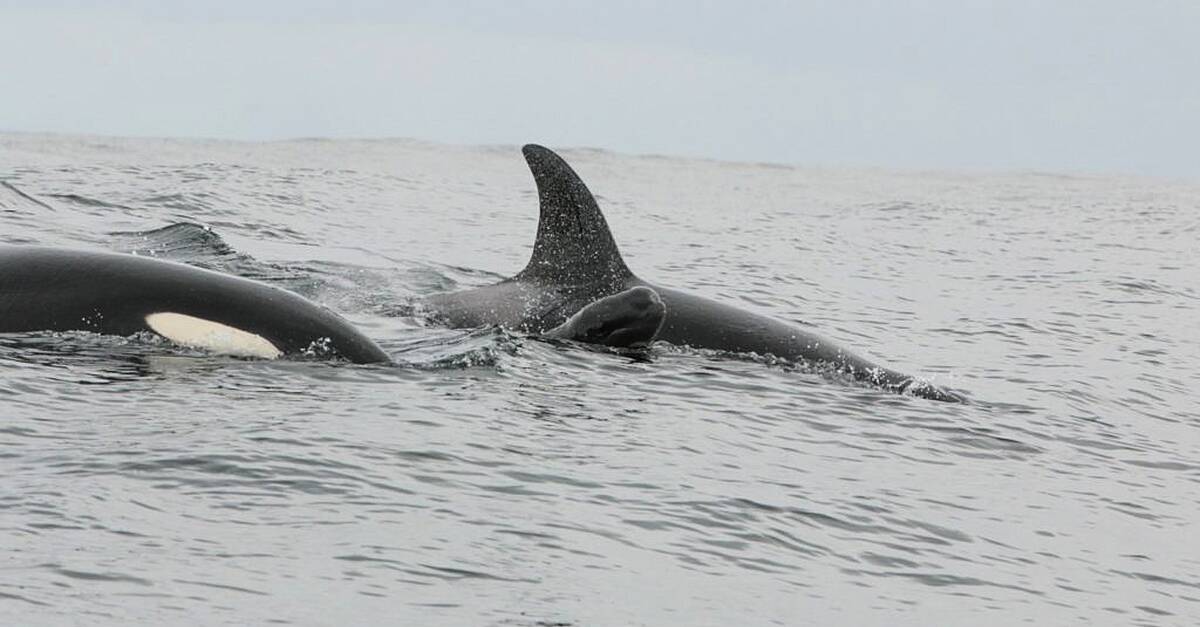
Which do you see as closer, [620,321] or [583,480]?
[583,480]

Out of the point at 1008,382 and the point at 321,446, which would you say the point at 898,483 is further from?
the point at 1008,382

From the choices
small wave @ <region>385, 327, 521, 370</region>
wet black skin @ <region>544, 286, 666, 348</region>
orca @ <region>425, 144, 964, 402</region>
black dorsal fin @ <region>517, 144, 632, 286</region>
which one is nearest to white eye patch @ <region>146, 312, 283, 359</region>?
small wave @ <region>385, 327, 521, 370</region>

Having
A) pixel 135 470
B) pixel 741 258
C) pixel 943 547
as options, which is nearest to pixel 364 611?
pixel 135 470

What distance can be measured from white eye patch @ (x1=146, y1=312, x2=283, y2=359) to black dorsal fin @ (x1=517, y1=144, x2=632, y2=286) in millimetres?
4065

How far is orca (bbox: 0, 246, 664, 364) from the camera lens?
1086 centimetres

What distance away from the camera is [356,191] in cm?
3400

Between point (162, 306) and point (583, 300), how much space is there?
4.57 metres

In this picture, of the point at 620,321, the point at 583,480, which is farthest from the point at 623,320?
the point at 583,480

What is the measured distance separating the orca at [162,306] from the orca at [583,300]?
3.10 metres

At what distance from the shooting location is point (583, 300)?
1455 centimetres

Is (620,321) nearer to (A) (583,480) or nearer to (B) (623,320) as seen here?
(B) (623,320)

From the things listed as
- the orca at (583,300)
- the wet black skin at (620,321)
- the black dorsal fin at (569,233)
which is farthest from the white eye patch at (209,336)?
the black dorsal fin at (569,233)

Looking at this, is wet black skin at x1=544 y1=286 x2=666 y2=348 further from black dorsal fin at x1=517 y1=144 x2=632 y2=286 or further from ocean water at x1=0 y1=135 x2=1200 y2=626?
black dorsal fin at x1=517 y1=144 x2=632 y2=286

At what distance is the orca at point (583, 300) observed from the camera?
46.3 ft
